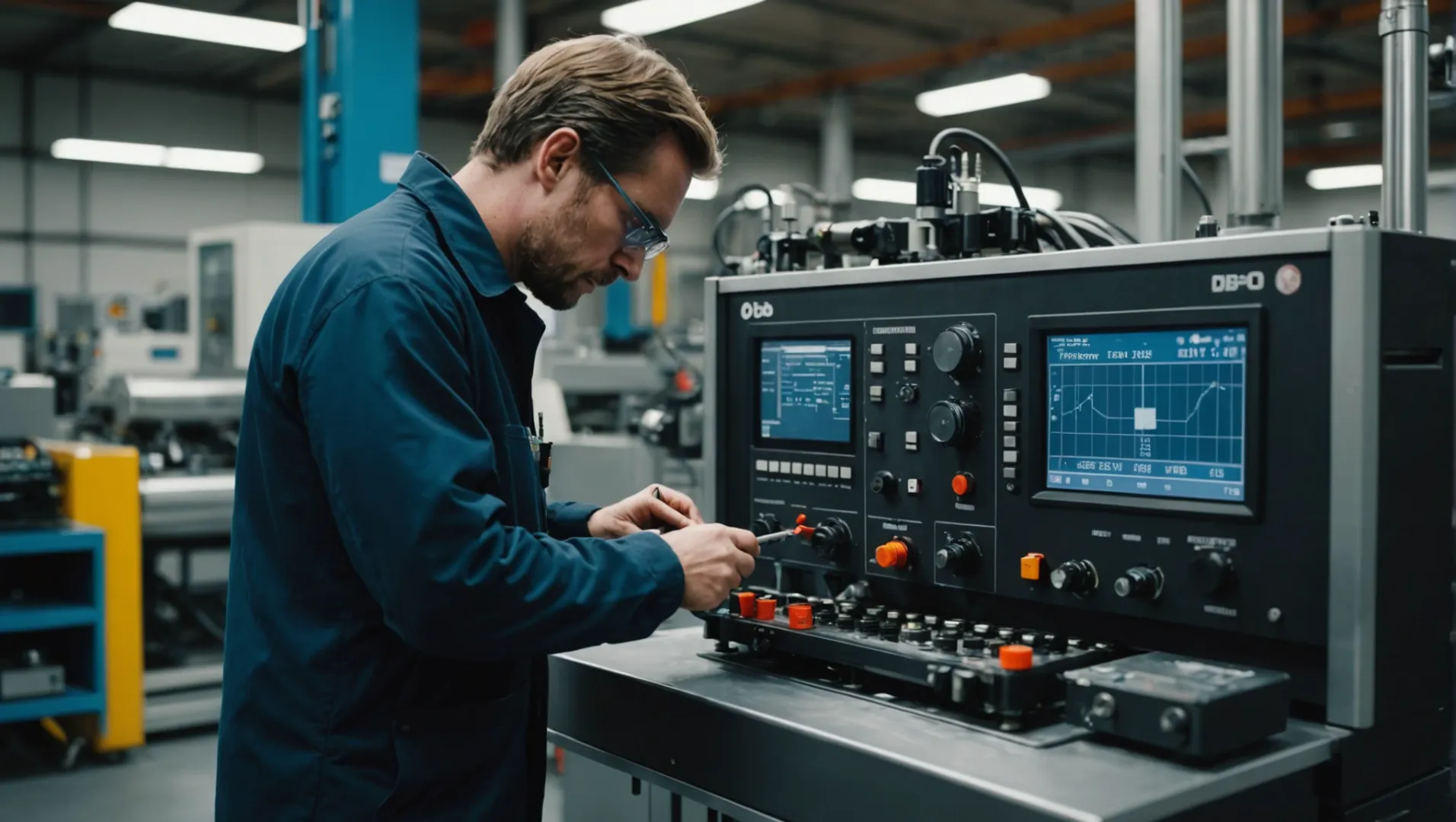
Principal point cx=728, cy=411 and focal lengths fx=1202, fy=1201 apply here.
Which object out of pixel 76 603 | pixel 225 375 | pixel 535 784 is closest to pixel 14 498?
pixel 76 603

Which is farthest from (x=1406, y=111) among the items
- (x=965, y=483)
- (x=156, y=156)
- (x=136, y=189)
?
(x=136, y=189)

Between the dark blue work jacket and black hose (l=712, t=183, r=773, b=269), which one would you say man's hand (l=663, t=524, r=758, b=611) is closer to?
the dark blue work jacket

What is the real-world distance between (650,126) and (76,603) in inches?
122

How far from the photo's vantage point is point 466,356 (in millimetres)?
1123

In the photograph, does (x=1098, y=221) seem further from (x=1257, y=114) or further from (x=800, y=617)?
(x=800, y=617)

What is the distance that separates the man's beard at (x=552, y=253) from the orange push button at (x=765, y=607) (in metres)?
0.39

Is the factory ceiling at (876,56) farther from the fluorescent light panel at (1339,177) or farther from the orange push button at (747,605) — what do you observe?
the orange push button at (747,605)

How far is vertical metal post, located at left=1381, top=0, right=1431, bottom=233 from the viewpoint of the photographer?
1.35m

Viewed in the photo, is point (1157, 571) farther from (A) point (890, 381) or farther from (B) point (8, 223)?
(B) point (8, 223)

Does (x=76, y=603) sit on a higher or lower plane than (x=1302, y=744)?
lower

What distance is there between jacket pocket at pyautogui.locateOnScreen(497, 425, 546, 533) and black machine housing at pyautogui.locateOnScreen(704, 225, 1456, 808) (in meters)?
0.40

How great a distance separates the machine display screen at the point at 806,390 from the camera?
145 centimetres

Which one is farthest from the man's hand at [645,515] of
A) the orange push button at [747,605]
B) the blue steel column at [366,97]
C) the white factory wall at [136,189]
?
the white factory wall at [136,189]

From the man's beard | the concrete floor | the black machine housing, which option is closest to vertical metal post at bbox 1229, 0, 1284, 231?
the black machine housing
